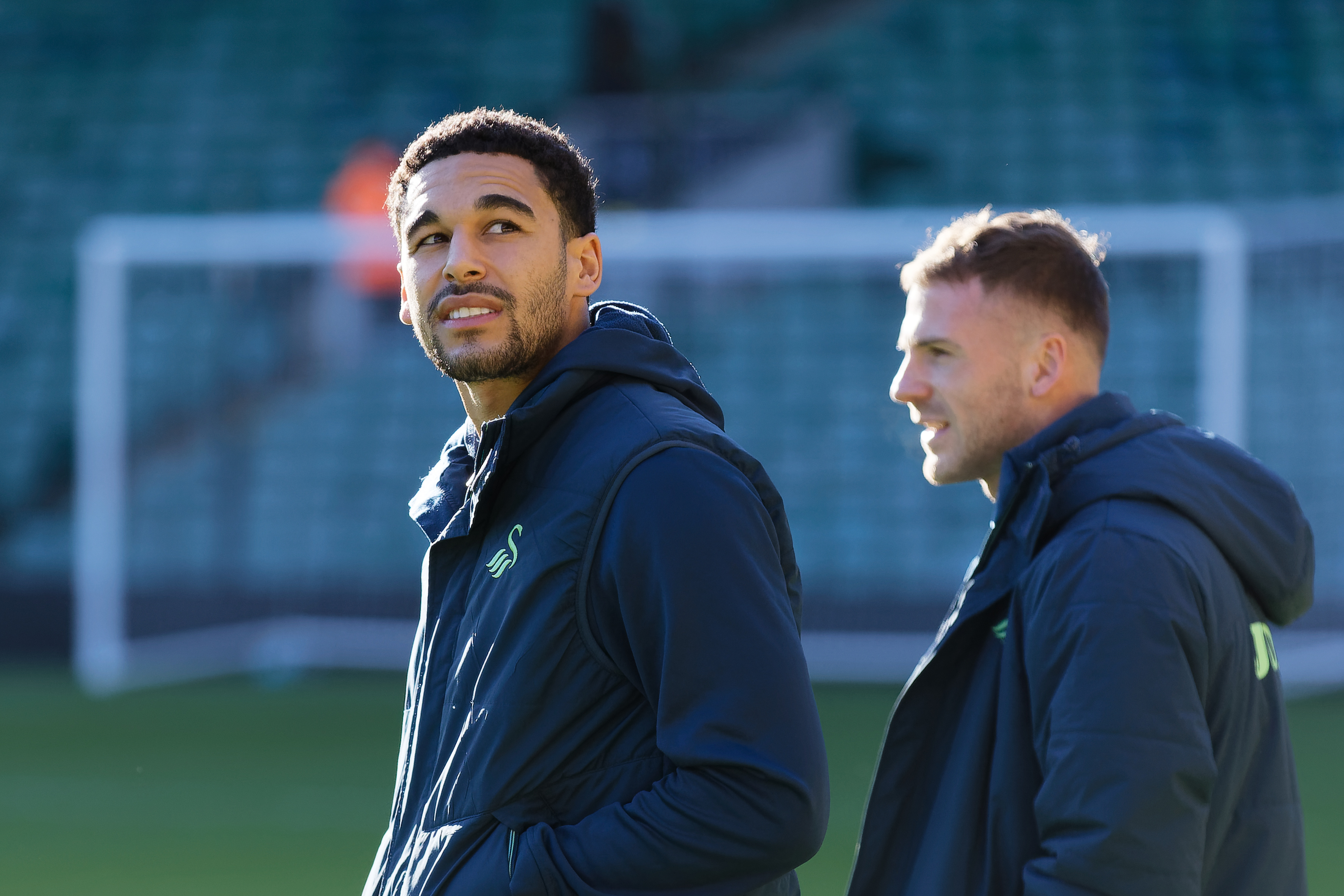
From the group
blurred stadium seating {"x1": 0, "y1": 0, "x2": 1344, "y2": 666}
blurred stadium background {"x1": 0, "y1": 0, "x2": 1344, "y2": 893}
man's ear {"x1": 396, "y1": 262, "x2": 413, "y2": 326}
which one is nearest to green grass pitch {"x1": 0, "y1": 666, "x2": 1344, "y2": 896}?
blurred stadium background {"x1": 0, "y1": 0, "x2": 1344, "y2": 893}

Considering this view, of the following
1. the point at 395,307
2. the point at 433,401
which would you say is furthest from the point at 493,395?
the point at 395,307

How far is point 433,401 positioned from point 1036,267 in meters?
7.49

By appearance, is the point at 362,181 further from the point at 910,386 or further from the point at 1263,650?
the point at 1263,650

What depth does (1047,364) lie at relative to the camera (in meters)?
1.97

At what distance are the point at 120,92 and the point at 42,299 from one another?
1.90 metres

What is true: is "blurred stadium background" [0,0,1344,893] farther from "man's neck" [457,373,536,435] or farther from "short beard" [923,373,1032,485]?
"man's neck" [457,373,536,435]

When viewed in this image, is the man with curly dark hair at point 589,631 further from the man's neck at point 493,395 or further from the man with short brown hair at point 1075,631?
the man with short brown hair at point 1075,631

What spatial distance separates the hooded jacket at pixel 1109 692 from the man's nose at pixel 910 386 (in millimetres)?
201

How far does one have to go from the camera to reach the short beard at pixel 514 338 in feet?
5.75

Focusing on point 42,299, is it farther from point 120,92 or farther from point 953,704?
point 953,704

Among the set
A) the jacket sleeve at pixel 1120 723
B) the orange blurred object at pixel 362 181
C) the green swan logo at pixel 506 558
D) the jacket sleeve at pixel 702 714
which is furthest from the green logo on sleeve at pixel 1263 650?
the orange blurred object at pixel 362 181

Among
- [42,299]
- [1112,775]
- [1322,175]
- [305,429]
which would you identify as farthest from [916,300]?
[42,299]

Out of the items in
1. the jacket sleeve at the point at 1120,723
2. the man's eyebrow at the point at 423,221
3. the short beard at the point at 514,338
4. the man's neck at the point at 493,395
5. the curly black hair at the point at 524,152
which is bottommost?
the jacket sleeve at the point at 1120,723

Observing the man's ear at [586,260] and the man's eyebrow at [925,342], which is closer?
the man's ear at [586,260]
